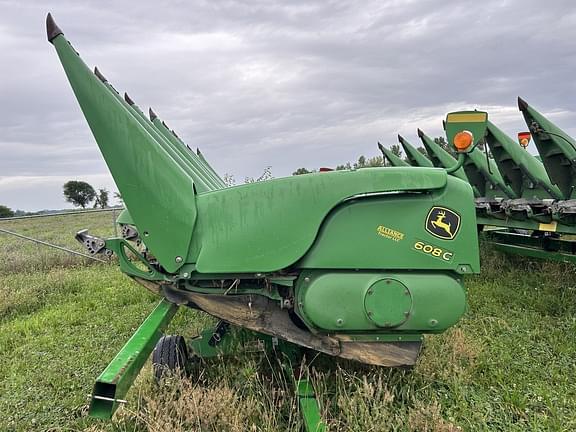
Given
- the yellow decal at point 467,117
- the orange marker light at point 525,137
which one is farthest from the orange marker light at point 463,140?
the orange marker light at point 525,137

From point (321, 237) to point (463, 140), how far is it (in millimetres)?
861

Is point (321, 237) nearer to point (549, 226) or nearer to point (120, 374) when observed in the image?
point (120, 374)

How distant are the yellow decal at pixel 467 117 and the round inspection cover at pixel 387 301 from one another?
0.87m

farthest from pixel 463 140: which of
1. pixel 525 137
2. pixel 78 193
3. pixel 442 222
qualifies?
pixel 78 193

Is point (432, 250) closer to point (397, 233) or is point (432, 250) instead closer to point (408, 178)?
point (397, 233)

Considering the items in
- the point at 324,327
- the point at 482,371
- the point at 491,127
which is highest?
the point at 491,127

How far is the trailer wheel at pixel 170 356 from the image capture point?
10.2 ft

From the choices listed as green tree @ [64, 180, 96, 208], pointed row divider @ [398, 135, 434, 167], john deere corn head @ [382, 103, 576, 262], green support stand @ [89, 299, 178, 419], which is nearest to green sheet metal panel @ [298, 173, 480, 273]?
green support stand @ [89, 299, 178, 419]

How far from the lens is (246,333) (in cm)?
341

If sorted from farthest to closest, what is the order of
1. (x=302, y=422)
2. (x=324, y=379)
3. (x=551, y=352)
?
(x=551, y=352)
(x=324, y=379)
(x=302, y=422)

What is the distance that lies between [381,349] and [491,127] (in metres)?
3.81

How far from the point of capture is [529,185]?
17.3 feet

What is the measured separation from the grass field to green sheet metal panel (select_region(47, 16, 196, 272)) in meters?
0.96

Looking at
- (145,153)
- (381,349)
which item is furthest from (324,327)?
(145,153)
